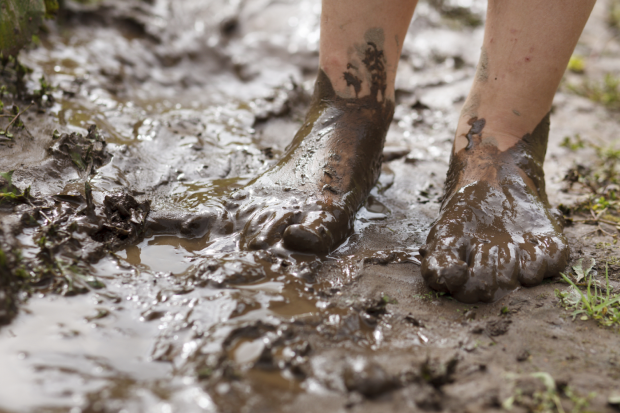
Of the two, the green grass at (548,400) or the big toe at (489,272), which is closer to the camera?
the green grass at (548,400)

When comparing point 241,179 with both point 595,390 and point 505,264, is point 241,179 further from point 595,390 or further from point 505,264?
point 595,390

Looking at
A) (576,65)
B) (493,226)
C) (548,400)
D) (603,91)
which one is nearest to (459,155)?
(493,226)

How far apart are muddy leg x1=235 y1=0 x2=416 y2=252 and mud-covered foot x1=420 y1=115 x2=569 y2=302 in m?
0.35

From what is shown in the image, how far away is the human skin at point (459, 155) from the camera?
4.78ft

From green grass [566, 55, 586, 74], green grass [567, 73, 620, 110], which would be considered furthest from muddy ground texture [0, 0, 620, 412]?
green grass [566, 55, 586, 74]

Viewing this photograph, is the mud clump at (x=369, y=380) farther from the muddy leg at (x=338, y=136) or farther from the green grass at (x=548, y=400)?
the muddy leg at (x=338, y=136)

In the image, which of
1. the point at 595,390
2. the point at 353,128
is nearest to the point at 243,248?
the point at 353,128

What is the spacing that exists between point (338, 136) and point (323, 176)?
217 millimetres

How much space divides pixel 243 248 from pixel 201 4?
12.1ft

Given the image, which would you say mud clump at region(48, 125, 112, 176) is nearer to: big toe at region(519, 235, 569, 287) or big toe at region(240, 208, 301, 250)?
big toe at region(240, 208, 301, 250)

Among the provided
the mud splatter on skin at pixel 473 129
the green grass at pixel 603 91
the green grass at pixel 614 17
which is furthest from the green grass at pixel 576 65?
the mud splatter on skin at pixel 473 129

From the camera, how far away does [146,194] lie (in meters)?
1.74

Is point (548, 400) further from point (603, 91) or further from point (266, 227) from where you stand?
point (603, 91)

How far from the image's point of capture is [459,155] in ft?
5.92
